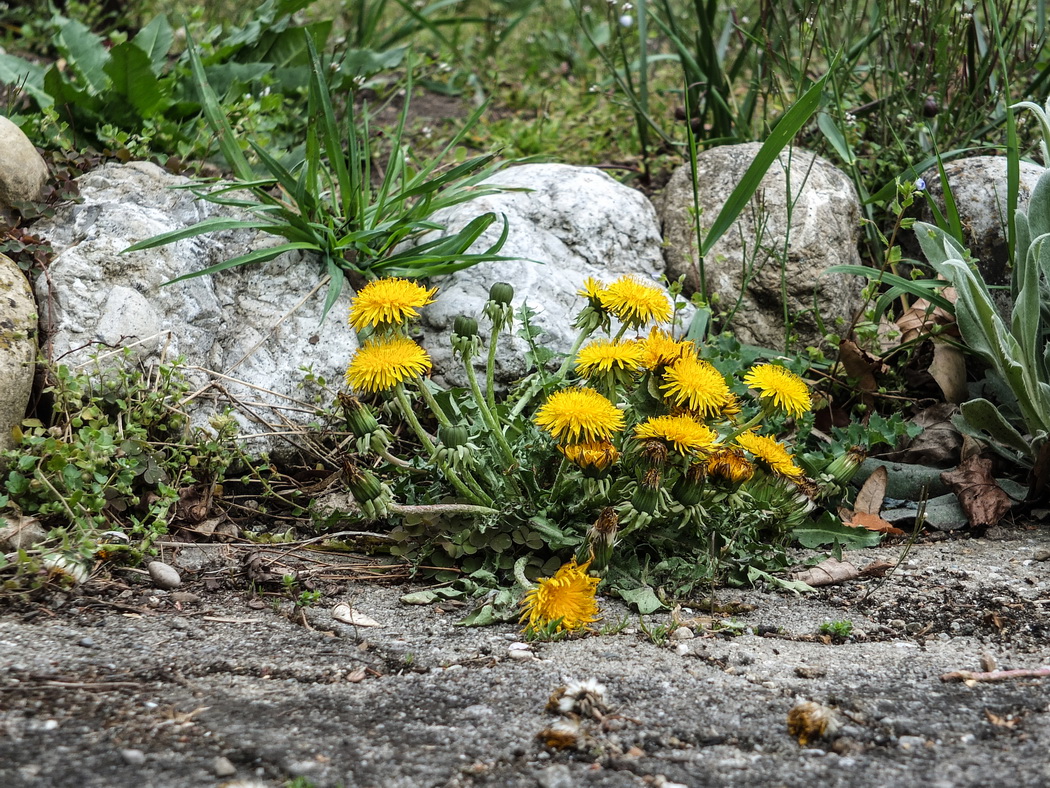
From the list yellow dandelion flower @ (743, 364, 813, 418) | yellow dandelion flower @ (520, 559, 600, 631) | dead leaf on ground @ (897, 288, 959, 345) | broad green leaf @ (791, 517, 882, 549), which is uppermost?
yellow dandelion flower @ (743, 364, 813, 418)

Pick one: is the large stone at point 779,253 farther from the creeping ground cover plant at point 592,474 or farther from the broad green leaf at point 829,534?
the creeping ground cover plant at point 592,474

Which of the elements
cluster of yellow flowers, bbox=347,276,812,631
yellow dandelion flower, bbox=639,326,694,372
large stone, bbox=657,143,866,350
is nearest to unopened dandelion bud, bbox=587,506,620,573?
cluster of yellow flowers, bbox=347,276,812,631

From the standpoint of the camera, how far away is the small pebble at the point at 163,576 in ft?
6.97

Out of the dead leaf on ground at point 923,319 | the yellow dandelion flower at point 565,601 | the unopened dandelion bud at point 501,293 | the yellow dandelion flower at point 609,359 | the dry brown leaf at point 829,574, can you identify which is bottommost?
the dry brown leaf at point 829,574

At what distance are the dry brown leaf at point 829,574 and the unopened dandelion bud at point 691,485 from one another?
17.2 inches

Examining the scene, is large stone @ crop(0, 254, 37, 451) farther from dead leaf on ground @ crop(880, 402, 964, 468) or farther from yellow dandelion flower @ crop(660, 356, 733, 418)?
dead leaf on ground @ crop(880, 402, 964, 468)

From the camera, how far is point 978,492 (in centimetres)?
261

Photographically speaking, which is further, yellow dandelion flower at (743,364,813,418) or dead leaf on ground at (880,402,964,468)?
dead leaf on ground at (880,402,964,468)

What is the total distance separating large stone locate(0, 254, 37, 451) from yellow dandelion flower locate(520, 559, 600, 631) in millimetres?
1445

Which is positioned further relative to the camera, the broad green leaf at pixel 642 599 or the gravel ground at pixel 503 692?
the broad green leaf at pixel 642 599

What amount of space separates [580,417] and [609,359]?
189 millimetres

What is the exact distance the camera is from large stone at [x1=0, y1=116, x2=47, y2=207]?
276 centimetres

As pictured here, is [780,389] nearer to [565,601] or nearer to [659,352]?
[659,352]

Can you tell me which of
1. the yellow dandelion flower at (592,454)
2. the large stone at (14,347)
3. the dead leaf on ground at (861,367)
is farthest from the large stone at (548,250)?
the large stone at (14,347)
